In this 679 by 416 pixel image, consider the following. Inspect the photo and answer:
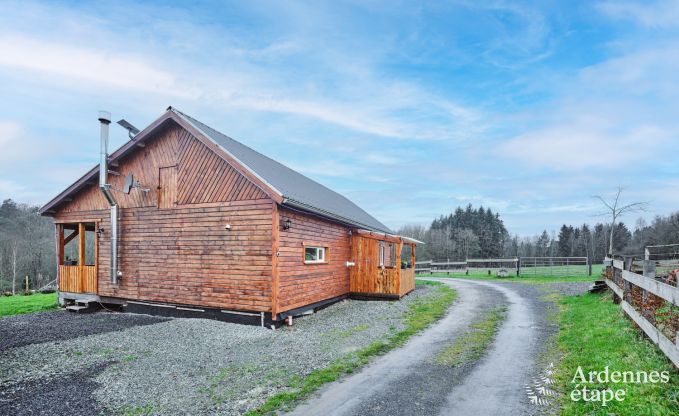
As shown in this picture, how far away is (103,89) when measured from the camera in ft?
53.1

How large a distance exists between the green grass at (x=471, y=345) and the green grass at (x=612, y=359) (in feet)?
4.73

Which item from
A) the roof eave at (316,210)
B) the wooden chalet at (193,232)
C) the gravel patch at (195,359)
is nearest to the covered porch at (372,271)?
the roof eave at (316,210)

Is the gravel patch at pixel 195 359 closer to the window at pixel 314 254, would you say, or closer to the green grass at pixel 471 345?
the green grass at pixel 471 345

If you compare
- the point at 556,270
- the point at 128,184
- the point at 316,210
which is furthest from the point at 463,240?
the point at 128,184

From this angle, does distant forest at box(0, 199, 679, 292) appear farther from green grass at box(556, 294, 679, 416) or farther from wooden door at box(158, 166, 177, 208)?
wooden door at box(158, 166, 177, 208)

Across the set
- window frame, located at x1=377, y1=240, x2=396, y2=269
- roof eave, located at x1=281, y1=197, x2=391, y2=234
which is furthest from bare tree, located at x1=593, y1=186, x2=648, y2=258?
roof eave, located at x1=281, y1=197, x2=391, y2=234

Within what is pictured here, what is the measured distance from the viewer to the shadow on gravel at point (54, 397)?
16.2 ft

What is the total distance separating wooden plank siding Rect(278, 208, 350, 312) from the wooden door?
165 inches

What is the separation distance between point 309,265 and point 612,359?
8615 mm

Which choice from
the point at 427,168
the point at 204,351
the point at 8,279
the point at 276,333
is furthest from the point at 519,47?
the point at 8,279

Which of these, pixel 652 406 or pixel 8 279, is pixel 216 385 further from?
pixel 8 279

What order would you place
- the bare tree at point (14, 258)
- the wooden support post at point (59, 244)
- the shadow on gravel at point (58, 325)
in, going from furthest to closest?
the bare tree at point (14, 258) → the wooden support post at point (59, 244) → the shadow on gravel at point (58, 325)

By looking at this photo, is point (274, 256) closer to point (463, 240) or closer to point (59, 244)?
point (59, 244)

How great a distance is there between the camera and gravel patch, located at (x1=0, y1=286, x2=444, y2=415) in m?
5.29
